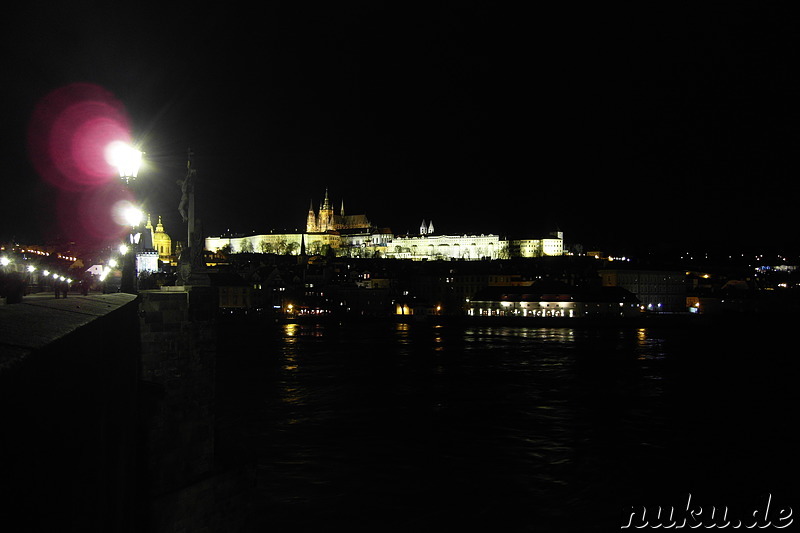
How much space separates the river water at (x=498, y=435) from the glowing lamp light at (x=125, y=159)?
10.8ft

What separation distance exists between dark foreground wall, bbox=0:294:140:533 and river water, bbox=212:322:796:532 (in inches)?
178

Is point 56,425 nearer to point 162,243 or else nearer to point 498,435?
point 498,435

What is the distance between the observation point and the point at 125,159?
8.19 metres

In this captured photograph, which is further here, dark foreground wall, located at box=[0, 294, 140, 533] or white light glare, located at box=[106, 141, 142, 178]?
white light glare, located at box=[106, 141, 142, 178]

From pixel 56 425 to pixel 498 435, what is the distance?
15.9 m

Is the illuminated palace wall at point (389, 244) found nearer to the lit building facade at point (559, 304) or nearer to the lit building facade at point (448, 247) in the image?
the lit building facade at point (448, 247)

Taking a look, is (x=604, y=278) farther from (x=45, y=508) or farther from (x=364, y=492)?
(x=45, y=508)

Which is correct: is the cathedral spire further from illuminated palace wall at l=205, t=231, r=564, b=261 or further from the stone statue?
the stone statue

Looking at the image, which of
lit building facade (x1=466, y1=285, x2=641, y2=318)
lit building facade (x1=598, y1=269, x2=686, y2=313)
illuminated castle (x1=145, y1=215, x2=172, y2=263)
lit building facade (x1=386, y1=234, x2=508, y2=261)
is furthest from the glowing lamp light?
lit building facade (x1=386, y1=234, x2=508, y2=261)

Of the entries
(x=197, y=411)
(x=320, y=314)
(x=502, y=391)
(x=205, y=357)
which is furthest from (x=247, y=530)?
(x=320, y=314)

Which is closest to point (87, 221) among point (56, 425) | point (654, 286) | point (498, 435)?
point (498, 435)

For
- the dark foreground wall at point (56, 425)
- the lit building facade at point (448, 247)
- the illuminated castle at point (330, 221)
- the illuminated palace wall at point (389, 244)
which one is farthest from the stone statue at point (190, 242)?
the illuminated castle at point (330, 221)

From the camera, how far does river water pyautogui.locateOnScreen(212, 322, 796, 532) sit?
37.8ft

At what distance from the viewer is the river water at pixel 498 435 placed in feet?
37.8
